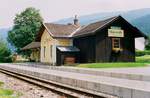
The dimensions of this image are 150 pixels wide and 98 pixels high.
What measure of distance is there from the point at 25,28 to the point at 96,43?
35.2m

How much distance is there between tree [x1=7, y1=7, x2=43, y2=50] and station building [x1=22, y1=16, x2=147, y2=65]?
85.3ft

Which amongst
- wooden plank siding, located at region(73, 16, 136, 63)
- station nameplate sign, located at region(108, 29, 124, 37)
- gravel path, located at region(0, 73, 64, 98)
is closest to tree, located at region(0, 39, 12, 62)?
wooden plank siding, located at region(73, 16, 136, 63)

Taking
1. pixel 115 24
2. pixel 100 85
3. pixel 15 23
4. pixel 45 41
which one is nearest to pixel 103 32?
pixel 115 24

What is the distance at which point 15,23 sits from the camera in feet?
234

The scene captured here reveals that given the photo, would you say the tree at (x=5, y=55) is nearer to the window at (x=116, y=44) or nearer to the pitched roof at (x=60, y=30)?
the pitched roof at (x=60, y=30)

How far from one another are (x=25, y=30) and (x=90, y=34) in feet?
116

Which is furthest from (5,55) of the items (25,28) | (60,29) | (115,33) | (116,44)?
(115,33)

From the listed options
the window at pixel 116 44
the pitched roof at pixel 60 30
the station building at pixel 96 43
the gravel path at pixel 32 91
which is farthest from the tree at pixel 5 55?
the gravel path at pixel 32 91

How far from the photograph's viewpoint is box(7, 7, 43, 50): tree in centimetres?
6756

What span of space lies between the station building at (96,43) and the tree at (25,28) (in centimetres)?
2600

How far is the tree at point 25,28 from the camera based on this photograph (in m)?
67.6

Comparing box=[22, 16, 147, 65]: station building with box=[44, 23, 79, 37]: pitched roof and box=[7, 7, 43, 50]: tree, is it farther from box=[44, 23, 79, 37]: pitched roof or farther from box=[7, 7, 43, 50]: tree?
box=[7, 7, 43, 50]: tree

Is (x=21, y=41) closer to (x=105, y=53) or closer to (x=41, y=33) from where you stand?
(x=41, y=33)

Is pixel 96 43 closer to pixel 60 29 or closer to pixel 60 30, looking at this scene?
pixel 60 30
